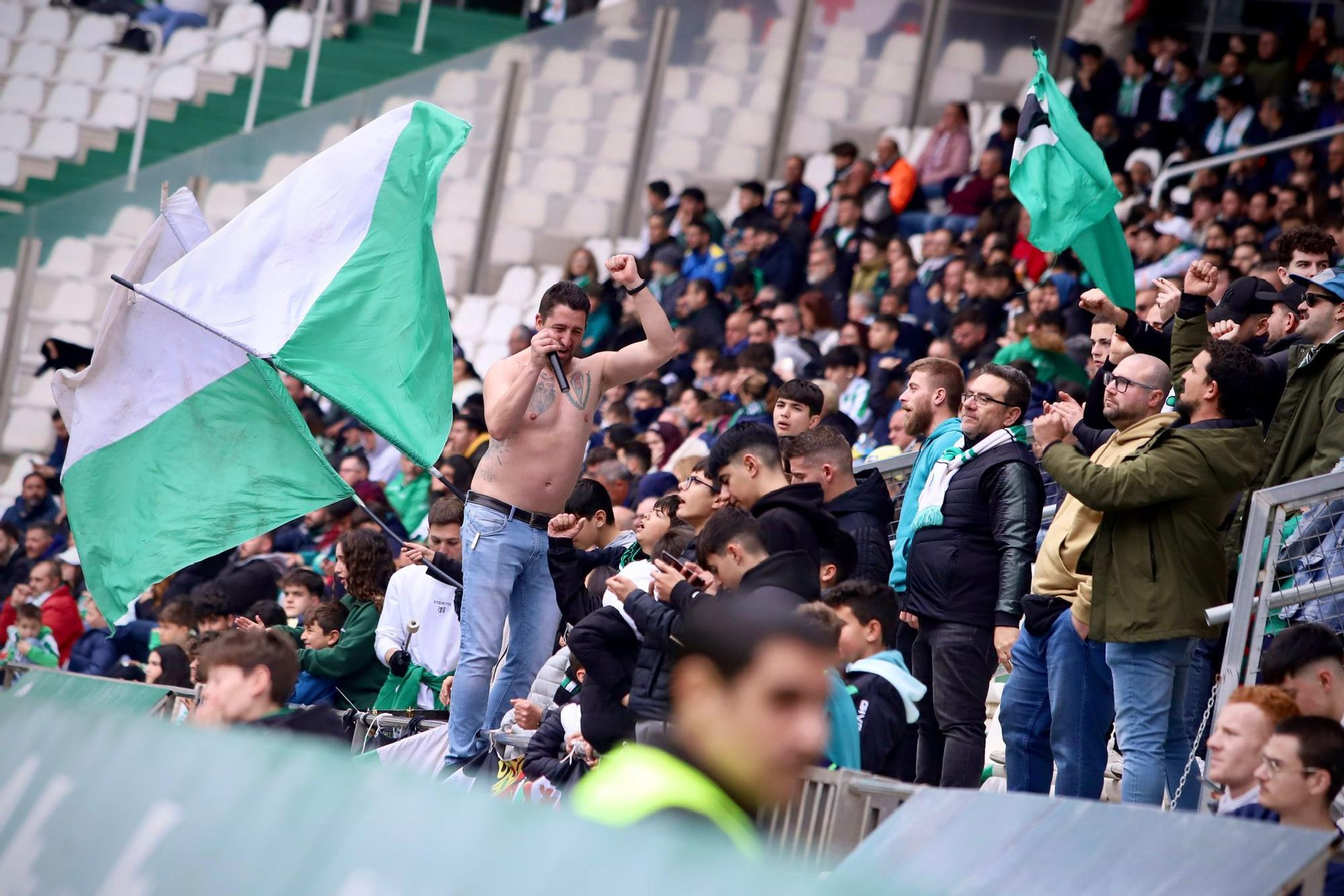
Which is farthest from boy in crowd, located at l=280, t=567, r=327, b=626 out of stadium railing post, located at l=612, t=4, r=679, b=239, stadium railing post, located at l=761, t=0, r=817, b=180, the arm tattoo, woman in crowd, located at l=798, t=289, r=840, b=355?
stadium railing post, located at l=761, t=0, r=817, b=180

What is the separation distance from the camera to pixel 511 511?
6926 mm

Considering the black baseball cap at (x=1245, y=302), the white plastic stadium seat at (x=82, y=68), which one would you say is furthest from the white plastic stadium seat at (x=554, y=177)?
the black baseball cap at (x=1245, y=302)

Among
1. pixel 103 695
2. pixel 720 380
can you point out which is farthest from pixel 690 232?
pixel 103 695

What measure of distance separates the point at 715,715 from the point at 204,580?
1023 centimetres

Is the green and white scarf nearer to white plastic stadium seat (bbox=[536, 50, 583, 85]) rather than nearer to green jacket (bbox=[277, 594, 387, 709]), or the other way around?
green jacket (bbox=[277, 594, 387, 709])

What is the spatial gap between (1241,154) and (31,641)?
368 inches

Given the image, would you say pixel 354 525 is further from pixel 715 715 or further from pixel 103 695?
pixel 715 715

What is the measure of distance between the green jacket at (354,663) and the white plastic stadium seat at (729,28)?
38.7ft

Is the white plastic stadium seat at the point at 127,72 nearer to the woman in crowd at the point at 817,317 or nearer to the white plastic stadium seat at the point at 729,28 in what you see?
the white plastic stadium seat at the point at 729,28

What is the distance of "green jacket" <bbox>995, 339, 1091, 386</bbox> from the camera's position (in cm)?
1024

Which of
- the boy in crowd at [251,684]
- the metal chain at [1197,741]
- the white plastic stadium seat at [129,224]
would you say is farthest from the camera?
the white plastic stadium seat at [129,224]

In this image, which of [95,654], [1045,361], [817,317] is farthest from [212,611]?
[817,317]

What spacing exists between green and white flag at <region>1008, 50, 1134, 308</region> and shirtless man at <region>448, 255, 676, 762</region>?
193 centimetres

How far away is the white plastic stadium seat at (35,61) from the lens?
68.1 feet
